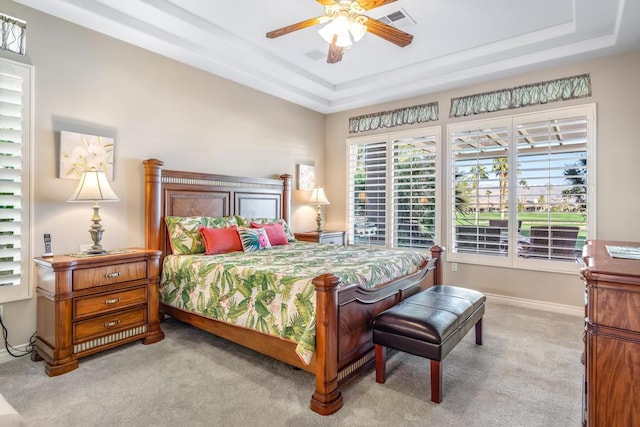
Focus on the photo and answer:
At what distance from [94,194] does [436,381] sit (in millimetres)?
3011

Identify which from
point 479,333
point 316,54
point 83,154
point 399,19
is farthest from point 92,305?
point 399,19

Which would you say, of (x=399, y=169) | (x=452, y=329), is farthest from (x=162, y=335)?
(x=399, y=169)

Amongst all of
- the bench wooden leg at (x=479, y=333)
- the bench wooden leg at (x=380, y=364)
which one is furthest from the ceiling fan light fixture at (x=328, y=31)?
the bench wooden leg at (x=479, y=333)

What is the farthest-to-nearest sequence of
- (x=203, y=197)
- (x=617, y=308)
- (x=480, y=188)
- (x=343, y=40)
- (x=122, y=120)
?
(x=480, y=188)
(x=203, y=197)
(x=122, y=120)
(x=343, y=40)
(x=617, y=308)

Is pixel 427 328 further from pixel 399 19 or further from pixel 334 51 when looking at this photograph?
pixel 399 19

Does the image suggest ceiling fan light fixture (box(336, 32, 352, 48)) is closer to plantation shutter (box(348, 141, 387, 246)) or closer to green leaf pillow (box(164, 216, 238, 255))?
green leaf pillow (box(164, 216, 238, 255))

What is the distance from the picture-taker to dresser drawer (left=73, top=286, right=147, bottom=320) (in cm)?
269

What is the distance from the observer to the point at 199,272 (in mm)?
3066

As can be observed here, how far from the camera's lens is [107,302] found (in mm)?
2846

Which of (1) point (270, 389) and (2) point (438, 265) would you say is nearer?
(1) point (270, 389)

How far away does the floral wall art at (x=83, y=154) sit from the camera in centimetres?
308

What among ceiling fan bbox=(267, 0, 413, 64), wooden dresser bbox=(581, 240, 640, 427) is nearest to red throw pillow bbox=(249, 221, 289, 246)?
ceiling fan bbox=(267, 0, 413, 64)

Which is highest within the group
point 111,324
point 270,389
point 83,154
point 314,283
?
point 83,154

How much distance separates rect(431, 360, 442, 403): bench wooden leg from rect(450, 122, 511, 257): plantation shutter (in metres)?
2.78
